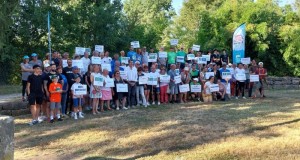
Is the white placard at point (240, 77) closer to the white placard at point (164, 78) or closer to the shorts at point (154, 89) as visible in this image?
the white placard at point (164, 78)

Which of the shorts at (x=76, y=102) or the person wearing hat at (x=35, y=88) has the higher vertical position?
the person wearing hat at (x=35, y=88)

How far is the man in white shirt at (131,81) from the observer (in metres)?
12.6

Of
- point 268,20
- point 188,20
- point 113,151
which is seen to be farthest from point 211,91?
point 188,20

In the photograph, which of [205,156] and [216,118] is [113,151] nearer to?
[205,156]

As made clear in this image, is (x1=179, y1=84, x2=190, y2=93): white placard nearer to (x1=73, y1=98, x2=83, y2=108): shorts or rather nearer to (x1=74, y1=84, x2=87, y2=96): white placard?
(x1=74, y1=84, x2=87, y2=96): white placard

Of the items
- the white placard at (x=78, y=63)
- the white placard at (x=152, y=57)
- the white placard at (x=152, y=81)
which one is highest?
the white placard at (x=152, y=57)

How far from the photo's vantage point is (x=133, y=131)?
9.04 m

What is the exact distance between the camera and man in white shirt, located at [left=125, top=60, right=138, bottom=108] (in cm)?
1262

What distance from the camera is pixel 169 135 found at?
27.7 feet

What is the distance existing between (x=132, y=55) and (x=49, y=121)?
452cm

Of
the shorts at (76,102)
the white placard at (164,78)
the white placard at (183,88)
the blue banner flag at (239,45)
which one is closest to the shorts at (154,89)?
the white placard at (164,78)

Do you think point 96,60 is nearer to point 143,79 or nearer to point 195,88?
point 143,79

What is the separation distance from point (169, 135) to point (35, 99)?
160 inches

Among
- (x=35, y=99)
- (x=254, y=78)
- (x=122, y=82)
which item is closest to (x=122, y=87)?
(x=122, y=82)
